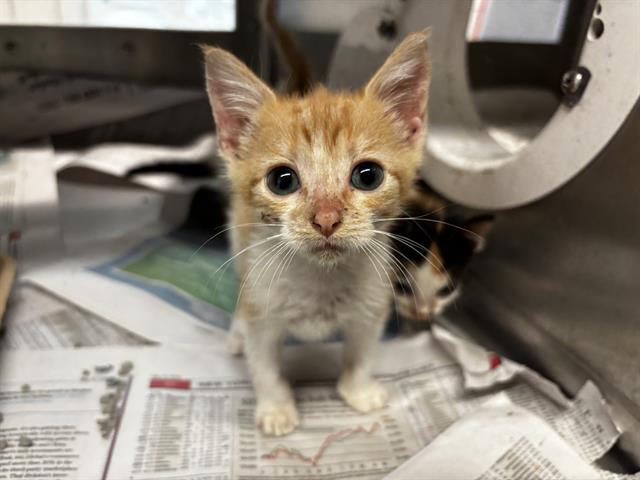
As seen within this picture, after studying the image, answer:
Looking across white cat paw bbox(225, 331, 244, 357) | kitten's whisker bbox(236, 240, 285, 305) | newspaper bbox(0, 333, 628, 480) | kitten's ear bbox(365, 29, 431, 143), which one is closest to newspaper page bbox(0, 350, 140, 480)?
newspaper bbox(0, 333, 628, 480)

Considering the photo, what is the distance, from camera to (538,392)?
107 centimetres

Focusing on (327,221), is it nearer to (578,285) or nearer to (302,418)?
(302,418)

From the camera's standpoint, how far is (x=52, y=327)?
120 centimetres

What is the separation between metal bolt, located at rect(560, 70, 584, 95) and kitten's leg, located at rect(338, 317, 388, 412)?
50 cm

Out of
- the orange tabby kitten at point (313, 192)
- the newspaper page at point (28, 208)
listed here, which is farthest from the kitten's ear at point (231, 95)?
the newspaper page at point (28, 208)

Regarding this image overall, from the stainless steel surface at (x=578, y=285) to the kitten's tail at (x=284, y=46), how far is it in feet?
1.94

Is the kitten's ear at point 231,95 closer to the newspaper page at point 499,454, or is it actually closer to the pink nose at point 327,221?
the pink nose at point 327,221

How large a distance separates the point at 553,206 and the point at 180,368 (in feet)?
2.66

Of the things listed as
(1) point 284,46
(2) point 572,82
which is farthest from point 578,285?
(1) point 284,46

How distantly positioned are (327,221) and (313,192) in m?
0.06

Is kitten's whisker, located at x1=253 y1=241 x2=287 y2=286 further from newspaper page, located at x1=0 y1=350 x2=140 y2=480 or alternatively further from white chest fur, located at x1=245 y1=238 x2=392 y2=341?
newspaper page, located at x1=0 y1=350 x2=140 y2=480

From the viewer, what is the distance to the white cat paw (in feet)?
3.80

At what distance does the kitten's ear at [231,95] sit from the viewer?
0.78 metres

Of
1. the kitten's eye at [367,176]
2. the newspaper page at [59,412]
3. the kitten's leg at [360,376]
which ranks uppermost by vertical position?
the kitten's eye at [367,176]
